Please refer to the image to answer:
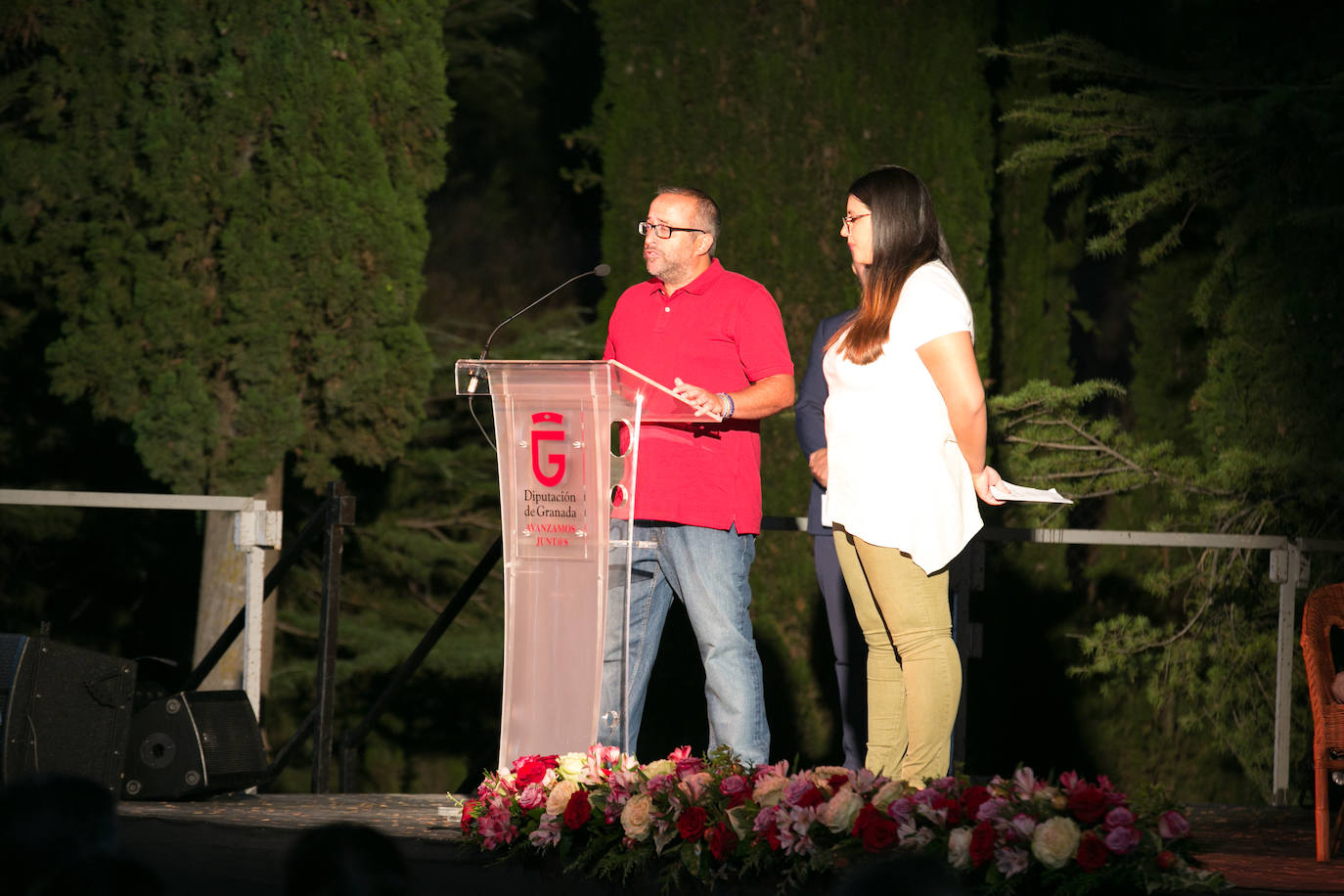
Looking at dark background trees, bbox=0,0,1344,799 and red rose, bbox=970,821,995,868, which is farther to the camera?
dark background trees, bbox=0,0,1344,799

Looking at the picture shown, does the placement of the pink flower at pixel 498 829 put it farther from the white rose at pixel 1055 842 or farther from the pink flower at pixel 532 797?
the white rose at pixel 1055 842

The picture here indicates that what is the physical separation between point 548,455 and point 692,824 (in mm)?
811

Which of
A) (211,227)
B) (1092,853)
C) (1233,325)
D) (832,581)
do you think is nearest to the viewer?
(1092,853)

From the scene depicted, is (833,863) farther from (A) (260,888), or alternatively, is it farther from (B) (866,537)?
(A) (260,888)

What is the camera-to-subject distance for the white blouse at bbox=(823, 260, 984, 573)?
8.87 feet

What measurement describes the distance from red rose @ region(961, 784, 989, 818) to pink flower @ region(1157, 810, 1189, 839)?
11.1 inches

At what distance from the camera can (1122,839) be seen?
234 centimetres

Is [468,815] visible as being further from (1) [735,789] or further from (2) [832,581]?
(2) [832,581]

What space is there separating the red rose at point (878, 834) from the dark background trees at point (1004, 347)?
1.76m

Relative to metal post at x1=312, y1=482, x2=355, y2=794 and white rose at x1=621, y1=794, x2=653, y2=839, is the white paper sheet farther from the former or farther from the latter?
metal post at x1=312, y1=482, x2=355, y2=794

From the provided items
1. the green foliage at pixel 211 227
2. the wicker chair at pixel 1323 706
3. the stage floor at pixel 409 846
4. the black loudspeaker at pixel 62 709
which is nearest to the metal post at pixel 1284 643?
the stage floor at pixel 409 846

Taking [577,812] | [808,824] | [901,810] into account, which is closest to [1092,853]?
[901,810]

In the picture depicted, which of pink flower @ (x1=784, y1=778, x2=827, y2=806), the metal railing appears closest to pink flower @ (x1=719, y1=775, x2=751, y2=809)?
pink flower @ (x1=784, y1=778, x2=827, y2=806)

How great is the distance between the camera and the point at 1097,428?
233 inches
